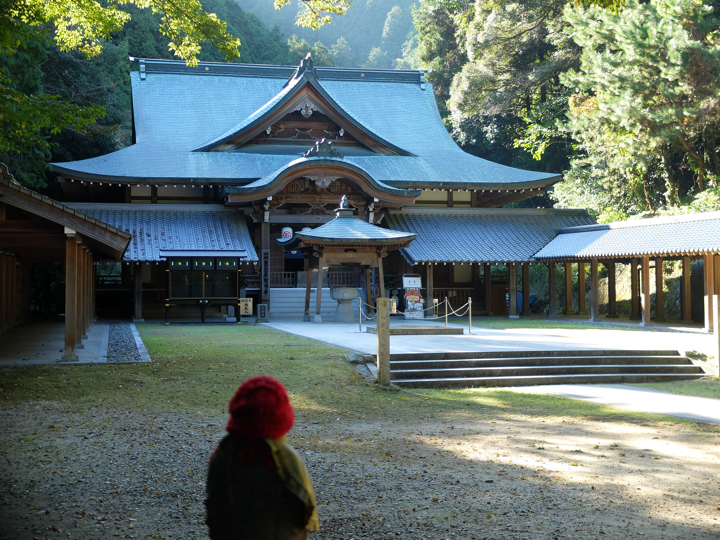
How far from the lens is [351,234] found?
18500 millimetres

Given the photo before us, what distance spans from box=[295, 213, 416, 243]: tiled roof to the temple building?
63 millimetres

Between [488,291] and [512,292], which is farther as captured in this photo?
[488,291]

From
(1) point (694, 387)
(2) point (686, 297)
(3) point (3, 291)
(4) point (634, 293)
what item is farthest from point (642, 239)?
(3) point (3, 291)

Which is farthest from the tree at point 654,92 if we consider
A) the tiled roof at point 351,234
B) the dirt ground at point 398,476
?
the dirt ground at point 398,476

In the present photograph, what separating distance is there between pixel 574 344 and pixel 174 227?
1385cm

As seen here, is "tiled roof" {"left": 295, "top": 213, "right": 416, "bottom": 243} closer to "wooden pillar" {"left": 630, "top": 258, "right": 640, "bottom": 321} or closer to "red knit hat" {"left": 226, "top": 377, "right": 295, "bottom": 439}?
"wooden pillar" {"left": 630, "top": 258, "right": 640, "bottom": 321}

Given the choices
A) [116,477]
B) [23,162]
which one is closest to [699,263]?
[116,477]

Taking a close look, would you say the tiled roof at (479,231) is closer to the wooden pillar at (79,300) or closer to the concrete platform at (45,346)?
the concrete platform at (45,346)

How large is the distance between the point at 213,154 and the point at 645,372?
1780 cm

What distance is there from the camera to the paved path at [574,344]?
343 inches

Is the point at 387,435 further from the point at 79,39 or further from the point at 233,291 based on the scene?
the point at 233,291

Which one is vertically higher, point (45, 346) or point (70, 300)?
point (70, 300)

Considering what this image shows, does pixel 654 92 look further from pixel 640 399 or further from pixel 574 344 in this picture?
pixel 640 399

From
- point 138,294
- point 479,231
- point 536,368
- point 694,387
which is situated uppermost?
point 479,231
